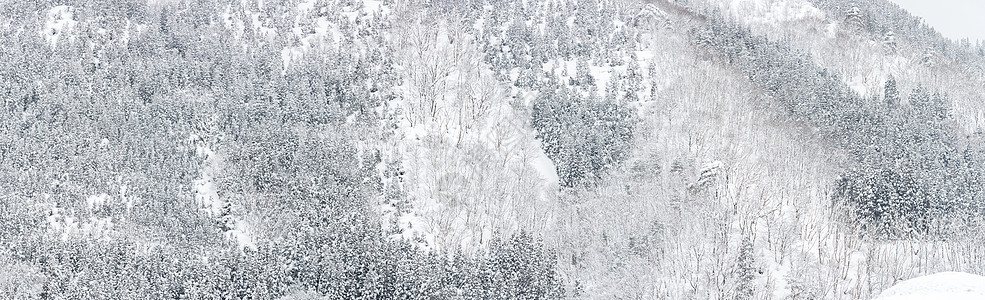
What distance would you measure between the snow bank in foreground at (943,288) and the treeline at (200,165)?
198 feet

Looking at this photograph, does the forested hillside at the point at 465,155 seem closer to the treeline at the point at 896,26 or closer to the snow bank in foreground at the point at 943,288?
the treeline at the point at 896,26

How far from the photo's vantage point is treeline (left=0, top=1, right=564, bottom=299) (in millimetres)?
81938

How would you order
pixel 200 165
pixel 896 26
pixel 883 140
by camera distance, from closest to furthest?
pixel 883 140, pixel 200 165, pixel 896 26

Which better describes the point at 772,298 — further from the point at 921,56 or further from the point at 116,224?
the point at 921,56

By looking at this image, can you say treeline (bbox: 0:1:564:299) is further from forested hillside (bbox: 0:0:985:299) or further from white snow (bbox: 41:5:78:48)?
white snow (bbox: 41:5:78:48)

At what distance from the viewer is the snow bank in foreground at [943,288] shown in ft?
59.8

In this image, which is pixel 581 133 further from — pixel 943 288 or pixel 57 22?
pixel 943 288

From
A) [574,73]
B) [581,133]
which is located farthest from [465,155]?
[574,73]


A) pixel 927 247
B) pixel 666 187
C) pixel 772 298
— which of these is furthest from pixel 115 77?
pixel 927 247

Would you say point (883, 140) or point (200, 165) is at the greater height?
point (883, 140)

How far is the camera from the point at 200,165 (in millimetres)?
101000

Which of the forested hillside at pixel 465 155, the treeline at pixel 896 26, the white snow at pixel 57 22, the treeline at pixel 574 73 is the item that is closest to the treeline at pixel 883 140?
the forested hillside at pixel 465 155

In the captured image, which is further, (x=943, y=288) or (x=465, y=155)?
(x=465, y=155)

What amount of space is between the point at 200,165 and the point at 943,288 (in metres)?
92.6
